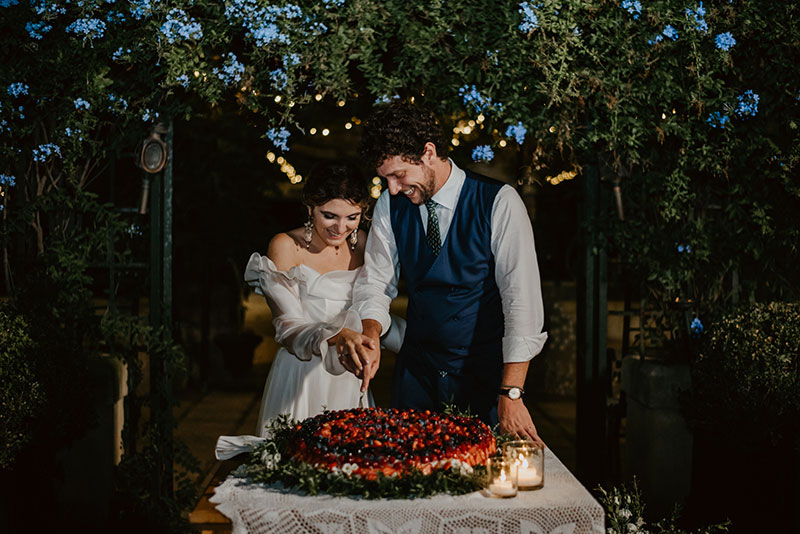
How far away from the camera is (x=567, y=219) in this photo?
10.4m

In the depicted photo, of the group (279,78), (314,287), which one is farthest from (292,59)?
(314,287)

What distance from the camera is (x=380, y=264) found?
3.81 meters

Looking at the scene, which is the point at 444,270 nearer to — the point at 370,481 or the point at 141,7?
the point at 370,481

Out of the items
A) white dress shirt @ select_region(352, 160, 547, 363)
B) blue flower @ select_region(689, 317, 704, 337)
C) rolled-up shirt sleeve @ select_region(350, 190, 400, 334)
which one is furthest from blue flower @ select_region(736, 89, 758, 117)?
rolled-up shirt sleeve @ select_region(350, 190, 400, 334)

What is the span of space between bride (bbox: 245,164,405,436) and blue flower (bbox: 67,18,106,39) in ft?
4.52

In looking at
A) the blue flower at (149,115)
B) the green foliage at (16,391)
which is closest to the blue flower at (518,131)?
the blue flower at (149,115)

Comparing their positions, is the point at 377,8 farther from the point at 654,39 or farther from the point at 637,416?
the point at 637,416

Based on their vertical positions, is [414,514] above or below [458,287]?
below

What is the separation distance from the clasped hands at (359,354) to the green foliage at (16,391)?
5.30 ft

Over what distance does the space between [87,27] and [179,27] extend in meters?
0.46

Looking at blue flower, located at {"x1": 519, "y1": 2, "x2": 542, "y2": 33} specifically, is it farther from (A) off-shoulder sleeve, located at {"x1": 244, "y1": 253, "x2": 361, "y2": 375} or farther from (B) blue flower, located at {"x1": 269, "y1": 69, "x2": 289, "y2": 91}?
(A) off-shoulder sleeve, located at {"x1": 244, "y1": 253, "x2": 361, "y2": 375}

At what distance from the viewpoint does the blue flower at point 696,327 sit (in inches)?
180

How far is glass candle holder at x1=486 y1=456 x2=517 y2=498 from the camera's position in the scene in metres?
2.36

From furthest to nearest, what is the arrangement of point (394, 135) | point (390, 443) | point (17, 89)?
point (17, 89), point (394, 135), point (390, 443)
